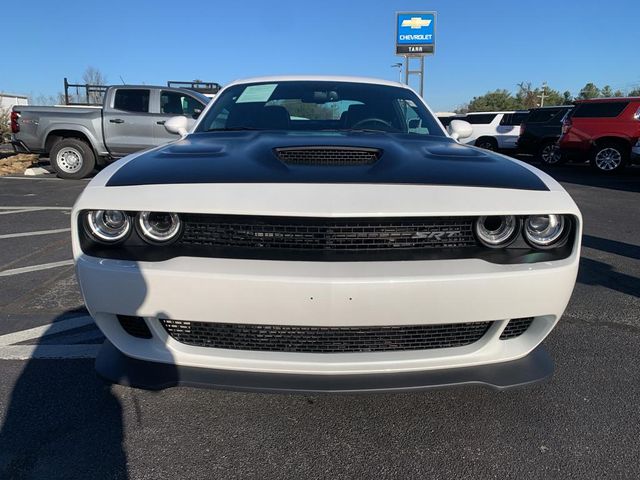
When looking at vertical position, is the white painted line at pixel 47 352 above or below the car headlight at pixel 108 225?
below

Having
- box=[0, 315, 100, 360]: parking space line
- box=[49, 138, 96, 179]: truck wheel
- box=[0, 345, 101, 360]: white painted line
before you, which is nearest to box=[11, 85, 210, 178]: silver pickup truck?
box=[49, 138, 96, 179]: truck wheel

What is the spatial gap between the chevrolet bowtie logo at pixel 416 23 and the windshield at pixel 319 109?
23.0 metres

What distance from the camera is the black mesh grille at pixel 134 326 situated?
6.23 ft

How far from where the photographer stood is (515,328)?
197cm

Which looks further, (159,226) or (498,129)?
(498,129)

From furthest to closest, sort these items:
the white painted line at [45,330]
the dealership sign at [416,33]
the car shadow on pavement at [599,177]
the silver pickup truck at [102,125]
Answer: the dealership sign at [416,33] < the car shadow on pavement at [599,177] < the silver pickup truck at [102,125] < the white painted line at [45,330]

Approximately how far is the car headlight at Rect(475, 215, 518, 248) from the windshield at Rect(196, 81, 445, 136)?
135 cm

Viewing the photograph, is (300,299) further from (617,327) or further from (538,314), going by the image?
(617,327)

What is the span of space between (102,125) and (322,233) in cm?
1005

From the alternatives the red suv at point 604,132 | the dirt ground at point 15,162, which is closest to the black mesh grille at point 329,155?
the dirt ground at point 15,162

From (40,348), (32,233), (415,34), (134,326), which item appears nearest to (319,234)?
(134,326)

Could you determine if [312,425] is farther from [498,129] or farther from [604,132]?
[498,129]

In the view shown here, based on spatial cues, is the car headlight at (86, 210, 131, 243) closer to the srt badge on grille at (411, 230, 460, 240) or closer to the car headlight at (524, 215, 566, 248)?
the srt badge on grille at (411, 230, 460, 240)

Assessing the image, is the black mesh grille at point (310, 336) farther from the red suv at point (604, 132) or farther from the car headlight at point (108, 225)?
the red suv at point (604, 132)
